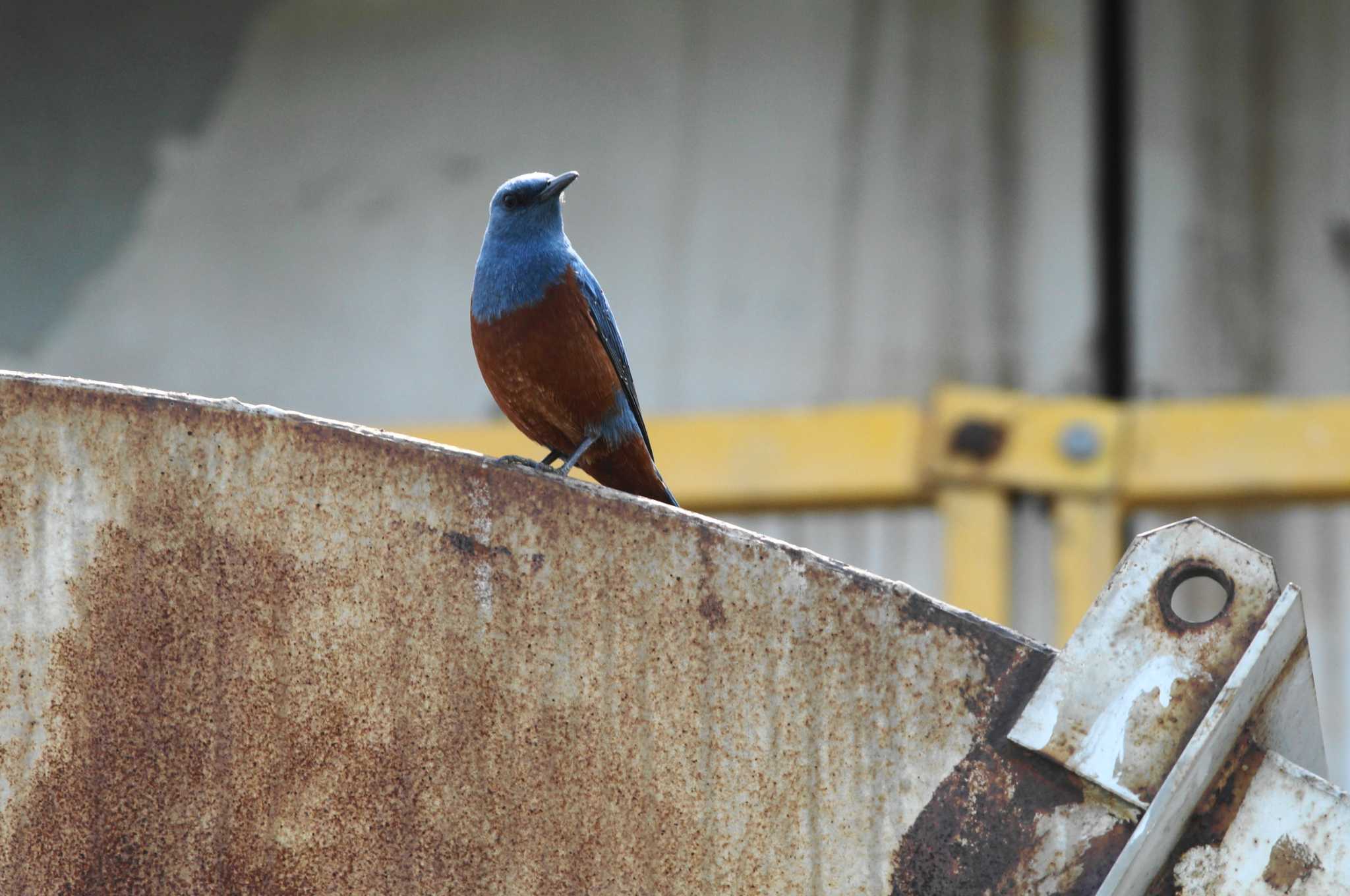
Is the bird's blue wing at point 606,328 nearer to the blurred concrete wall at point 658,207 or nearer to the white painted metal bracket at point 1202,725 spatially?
the white painted metal bracket at point 1202,725

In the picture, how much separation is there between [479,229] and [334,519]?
4.90 meters

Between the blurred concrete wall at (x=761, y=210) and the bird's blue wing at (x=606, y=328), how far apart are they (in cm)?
278

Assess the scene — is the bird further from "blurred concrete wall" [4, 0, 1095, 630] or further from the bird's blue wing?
"blurred concrete wall" [4, 0, 1095, 630]

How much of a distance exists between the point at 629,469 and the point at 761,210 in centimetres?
350

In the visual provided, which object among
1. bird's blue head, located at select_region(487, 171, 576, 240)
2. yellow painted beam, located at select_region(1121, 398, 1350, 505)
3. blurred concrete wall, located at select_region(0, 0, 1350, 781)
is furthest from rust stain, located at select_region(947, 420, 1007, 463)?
bird's blue head, located at select_region(487, 171, 576, 240)

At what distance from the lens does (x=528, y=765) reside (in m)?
2.49

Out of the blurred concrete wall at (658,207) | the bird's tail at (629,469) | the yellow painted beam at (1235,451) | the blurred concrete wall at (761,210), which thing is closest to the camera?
the bird's tail at (629,469)

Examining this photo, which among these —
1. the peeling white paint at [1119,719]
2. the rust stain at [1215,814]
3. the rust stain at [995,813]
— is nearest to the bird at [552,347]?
the rust stain at [995,813]

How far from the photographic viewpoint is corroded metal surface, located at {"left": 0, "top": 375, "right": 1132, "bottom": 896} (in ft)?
7.88

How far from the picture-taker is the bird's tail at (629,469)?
384cm

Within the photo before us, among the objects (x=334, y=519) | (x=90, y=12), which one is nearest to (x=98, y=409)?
(x=334, y=519)

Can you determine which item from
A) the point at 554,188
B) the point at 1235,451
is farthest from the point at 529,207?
the point at 1235,451

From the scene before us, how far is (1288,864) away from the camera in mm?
2191

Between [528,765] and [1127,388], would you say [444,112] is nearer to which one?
[1127,388]
